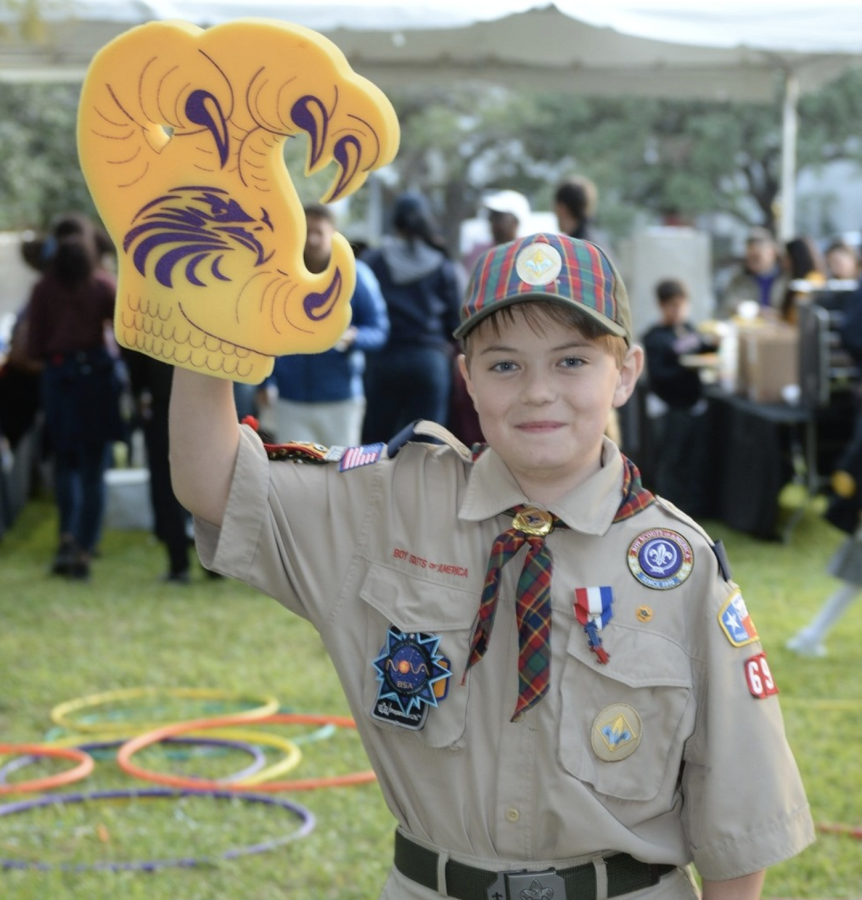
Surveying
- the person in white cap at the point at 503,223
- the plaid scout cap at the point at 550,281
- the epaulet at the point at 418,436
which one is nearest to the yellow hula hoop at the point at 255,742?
the epaulet at the point at 418,436

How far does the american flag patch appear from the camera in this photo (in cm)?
204

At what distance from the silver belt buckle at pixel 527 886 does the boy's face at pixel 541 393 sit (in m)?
0.55

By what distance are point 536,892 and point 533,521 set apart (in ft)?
1.66

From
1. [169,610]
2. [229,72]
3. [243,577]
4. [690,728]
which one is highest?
[229,72]

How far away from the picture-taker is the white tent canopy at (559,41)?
26.6ft

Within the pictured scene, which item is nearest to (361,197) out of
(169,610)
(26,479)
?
(26,479)

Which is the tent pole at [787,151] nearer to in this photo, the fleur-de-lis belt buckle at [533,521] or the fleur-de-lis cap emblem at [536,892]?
the fleur-de-lis belt buckle at [533,521]

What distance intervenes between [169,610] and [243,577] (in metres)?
5.14

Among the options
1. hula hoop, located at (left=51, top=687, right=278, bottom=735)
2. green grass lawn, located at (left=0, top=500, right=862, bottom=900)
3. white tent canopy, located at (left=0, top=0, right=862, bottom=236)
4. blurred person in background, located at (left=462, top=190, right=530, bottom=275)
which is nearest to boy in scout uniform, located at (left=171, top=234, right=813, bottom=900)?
green grass lawn, located at (left=0, top=500, right=862, bottom=900)

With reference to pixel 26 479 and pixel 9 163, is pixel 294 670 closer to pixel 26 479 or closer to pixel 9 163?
pixel 26 479

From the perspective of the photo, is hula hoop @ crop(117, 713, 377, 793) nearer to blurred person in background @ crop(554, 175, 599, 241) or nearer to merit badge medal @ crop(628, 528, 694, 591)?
merit badge medal @ crop(628, 528, 694, 591)

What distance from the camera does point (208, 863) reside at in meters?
3.90

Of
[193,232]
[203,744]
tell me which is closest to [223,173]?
[193,232]

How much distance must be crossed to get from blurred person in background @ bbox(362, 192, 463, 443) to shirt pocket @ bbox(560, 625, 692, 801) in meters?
5.17
